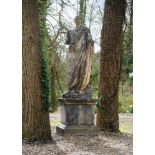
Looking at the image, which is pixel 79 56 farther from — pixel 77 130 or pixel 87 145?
pixel 87 145

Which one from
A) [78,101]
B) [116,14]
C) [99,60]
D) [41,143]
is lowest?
[41,143]

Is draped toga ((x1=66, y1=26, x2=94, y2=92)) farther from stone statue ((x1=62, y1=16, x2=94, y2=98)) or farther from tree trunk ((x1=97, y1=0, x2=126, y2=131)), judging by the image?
tree trunk ((x1=97, y1=0, x2=126, y2=131))

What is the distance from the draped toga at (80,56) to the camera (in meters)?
7.36

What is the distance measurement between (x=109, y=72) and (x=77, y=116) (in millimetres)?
849

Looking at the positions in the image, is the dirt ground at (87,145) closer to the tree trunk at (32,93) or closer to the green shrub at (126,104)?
the tree trunk at (32,93)

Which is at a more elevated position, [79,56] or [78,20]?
[78,20]

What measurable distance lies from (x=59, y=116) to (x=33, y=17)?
2.03m

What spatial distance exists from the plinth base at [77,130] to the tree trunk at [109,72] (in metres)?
0.43

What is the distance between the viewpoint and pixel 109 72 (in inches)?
302

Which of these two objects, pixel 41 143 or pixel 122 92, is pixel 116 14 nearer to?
pixel 122 92

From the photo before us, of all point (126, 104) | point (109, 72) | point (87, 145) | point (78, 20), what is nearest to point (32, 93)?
point (87, 145)

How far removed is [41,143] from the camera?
646 centimetres

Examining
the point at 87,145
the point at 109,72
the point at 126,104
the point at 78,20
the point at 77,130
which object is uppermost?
the point at 78,20
